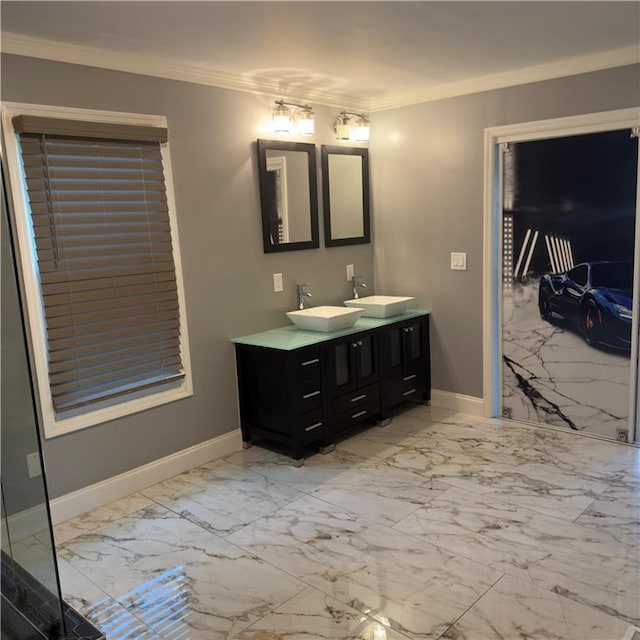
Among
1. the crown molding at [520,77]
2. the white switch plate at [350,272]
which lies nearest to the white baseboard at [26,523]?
the white switch plate at [350,272]

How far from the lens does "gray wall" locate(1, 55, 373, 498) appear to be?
10.1 feet

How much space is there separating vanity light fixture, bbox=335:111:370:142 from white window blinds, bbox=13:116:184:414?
149 cm

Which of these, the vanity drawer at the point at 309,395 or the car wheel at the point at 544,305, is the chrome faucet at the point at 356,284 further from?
the car wheel at the point at 544,305

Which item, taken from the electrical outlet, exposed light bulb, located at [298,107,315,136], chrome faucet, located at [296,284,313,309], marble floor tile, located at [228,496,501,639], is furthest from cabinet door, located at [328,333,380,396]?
the electrical outlet

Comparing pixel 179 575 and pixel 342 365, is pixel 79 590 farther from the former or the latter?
pixel 342 365

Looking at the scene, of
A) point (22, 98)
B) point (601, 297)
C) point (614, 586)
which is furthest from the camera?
point (601, 297)

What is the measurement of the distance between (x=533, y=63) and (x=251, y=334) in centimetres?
238

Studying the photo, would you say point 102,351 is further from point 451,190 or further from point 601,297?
point 601,297

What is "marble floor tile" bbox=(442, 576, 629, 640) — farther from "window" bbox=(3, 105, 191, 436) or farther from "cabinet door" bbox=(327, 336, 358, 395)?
"window" bbox=(3, 105, 191, 436)

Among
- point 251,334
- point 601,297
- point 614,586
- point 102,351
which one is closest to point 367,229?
point 251,334

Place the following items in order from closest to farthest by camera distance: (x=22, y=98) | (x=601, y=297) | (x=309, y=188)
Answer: (x=22, y=98)
(x=601, y=297)
(x=309, y=188)

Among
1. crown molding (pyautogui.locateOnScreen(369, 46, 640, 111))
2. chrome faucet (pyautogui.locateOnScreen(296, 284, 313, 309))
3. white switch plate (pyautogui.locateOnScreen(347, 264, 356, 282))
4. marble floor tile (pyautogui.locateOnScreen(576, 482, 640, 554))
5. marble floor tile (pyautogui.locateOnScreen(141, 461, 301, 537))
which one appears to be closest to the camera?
marble floor tile (pyautogui.locateOnScreen(576, 482, 640, 554))

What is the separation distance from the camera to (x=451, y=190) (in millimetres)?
4230

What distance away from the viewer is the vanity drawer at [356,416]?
3.82 metres
